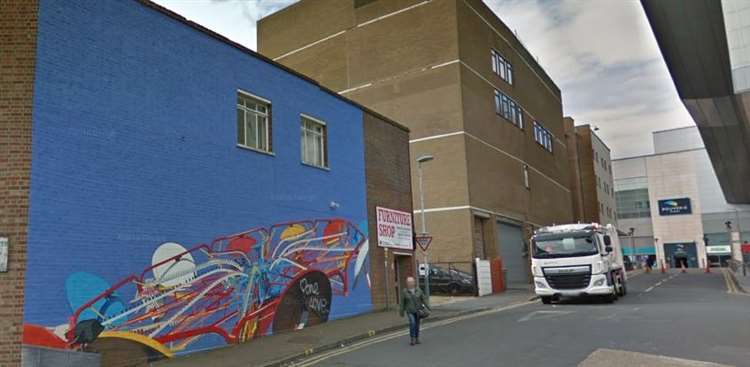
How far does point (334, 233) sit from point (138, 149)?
7.59 m

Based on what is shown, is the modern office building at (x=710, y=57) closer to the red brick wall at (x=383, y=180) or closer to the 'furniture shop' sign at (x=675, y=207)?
the red brick wall at (x=383, y=180)

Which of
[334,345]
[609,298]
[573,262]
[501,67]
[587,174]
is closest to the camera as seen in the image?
[334,345]

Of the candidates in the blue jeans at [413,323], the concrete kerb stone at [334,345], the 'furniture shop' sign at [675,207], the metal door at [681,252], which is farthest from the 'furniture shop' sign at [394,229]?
the 'furniture shop' sign at [675,207]

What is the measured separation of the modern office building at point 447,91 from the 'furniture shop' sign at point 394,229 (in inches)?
368

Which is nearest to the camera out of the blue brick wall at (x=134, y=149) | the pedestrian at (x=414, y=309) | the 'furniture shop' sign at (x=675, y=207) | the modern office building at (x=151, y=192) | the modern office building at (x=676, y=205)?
the modern office building at (x=151, y=192)

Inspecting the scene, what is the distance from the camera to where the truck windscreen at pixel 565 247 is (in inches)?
802

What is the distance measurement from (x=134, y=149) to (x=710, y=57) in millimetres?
22352

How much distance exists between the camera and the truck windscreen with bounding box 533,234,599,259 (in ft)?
66.8

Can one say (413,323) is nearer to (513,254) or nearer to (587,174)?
(513,254)

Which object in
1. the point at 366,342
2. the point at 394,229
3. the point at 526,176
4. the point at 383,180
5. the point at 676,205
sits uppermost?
the point at 676,205

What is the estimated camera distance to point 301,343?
522 inches

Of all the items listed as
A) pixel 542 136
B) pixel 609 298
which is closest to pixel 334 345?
pixel 609 298

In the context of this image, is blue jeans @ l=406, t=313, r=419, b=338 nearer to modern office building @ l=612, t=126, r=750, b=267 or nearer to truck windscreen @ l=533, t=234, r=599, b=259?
truck windscreen @ l=533, t=234, r=599, b=259

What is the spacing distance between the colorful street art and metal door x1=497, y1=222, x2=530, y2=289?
18.9 metres
